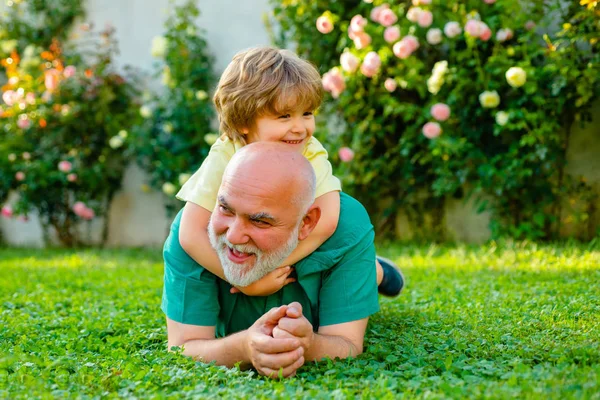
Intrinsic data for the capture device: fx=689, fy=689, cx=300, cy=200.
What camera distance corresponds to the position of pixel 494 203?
5.79 metres

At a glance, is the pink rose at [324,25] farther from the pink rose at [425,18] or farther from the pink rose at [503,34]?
the pink rose at [503,34]

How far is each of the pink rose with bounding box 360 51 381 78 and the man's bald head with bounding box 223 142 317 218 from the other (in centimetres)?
331

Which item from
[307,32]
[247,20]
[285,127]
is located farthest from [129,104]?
[285,127]

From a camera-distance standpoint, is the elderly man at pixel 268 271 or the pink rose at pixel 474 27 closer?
the elderly man at pixel 268 271

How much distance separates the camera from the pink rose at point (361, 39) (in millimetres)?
5742

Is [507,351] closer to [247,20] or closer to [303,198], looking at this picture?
[303,198]

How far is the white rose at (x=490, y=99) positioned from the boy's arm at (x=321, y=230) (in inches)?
113

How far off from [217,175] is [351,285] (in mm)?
700

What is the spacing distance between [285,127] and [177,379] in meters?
1.13

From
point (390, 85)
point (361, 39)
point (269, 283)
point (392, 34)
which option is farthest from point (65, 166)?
point (269, 283)

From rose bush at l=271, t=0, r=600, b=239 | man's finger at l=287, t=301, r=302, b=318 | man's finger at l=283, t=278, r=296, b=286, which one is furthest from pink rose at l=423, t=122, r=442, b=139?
man's finger at l=287, t=301, r=302, b=318

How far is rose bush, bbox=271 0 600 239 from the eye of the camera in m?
5.15

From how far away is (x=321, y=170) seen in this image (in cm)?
292

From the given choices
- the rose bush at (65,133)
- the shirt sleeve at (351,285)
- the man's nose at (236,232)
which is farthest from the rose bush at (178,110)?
the man's nose at (236,232)
